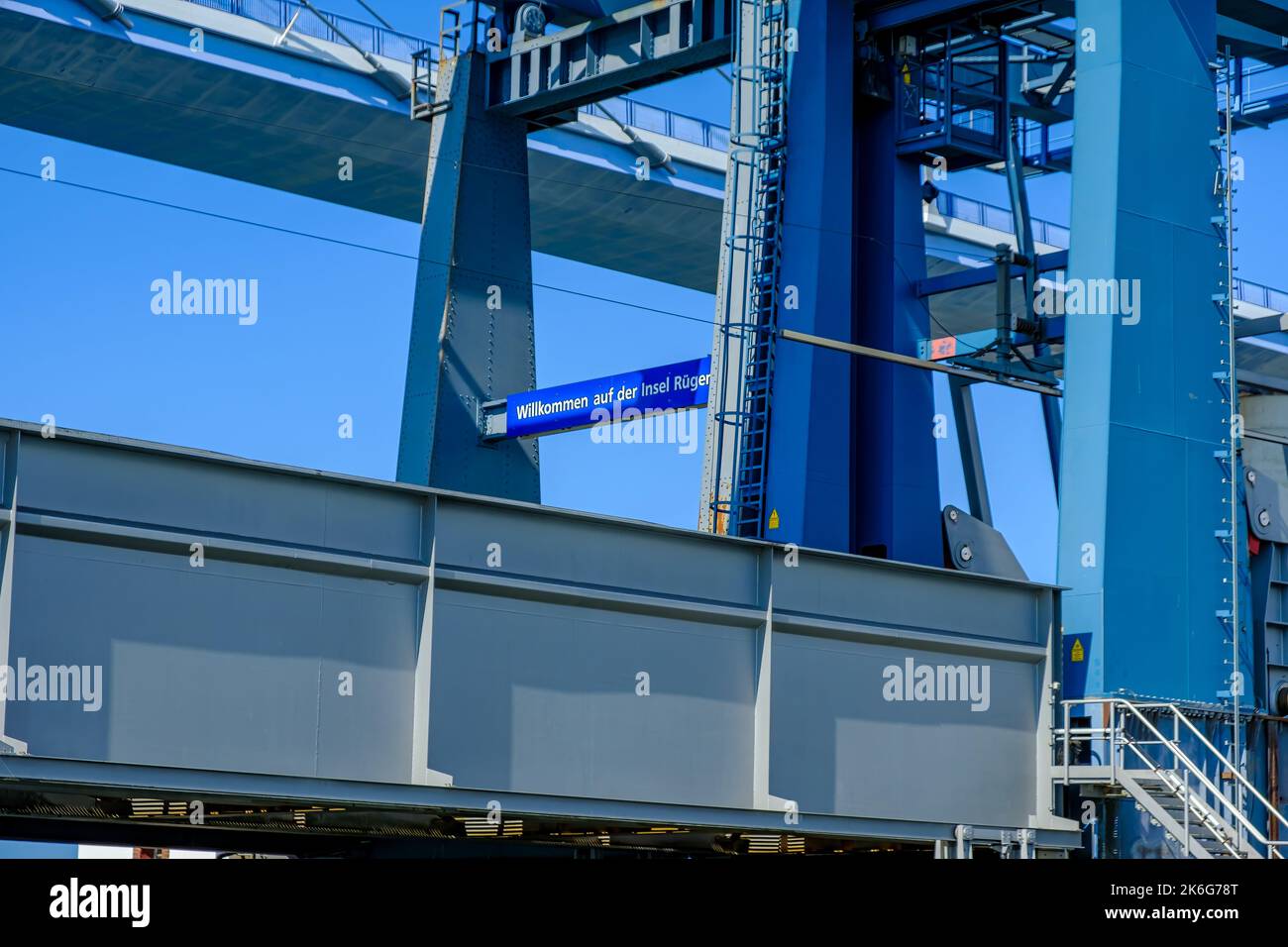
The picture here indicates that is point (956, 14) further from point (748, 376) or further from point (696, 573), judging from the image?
point (696, 573)

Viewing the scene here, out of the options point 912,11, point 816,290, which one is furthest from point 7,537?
point 912,11

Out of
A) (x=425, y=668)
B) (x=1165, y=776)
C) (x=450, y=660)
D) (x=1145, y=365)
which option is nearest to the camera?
(x=425, y=668)

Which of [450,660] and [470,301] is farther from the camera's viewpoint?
[470,301]

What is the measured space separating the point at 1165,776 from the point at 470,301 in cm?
1439

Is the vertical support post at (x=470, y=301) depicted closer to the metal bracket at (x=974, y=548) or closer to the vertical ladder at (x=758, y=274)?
the vertical ladder at (x=758, y=274)

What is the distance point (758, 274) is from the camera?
21719 millimetres

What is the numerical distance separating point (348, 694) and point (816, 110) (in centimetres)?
1136

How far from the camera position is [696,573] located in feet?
48.5

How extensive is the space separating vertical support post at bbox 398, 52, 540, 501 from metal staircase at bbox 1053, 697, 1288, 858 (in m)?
12.0

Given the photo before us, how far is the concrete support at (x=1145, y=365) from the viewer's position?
1866 cm

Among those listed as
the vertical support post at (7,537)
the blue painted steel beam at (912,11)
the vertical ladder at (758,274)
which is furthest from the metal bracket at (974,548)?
the vertical support post at (7,537)

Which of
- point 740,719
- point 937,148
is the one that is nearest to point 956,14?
point 937,148

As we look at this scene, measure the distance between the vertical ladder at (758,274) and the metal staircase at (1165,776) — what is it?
4.75 metres

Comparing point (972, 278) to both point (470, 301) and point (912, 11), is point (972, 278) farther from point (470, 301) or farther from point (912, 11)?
point (470, 301)
